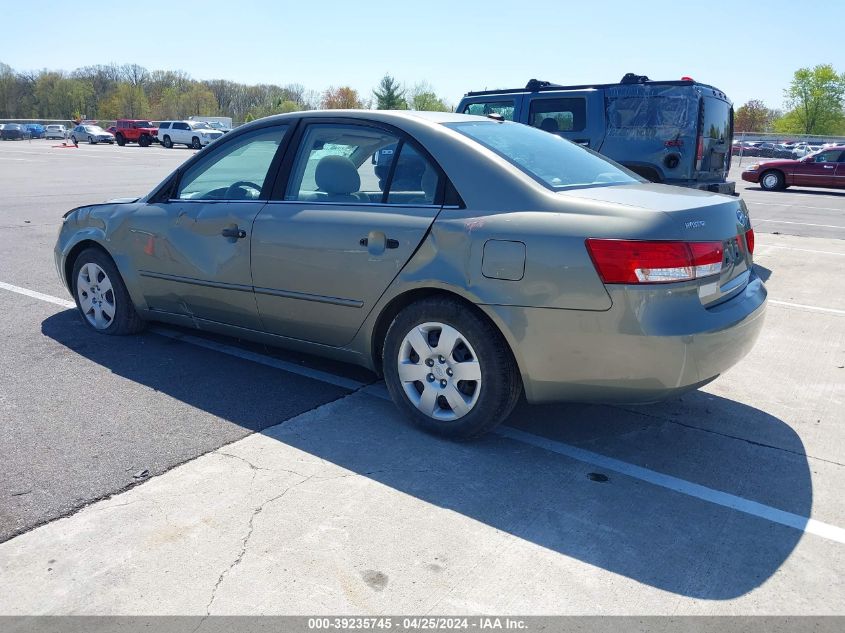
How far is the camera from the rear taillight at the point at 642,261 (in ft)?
10.1

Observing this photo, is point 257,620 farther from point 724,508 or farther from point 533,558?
point 724,508

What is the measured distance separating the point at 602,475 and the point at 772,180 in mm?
22474

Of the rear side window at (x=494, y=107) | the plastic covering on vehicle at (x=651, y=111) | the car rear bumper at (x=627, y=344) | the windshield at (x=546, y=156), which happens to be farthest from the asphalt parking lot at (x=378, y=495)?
the rear side window at (x=494, y=107)

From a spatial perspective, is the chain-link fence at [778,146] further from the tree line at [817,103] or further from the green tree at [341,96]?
the green tree at [341,96]

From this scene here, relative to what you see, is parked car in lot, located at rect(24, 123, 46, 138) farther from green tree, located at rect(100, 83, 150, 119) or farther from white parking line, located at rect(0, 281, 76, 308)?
white parking line, located at rect(0, 281, 76, 308)

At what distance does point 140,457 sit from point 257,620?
1.37 m

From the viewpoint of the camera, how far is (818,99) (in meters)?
90.7

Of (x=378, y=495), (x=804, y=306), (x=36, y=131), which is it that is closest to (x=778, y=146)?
(x=804, y=306)

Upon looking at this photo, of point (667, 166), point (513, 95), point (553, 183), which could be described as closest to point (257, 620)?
point (553, 183)

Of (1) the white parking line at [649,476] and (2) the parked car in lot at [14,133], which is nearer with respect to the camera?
(1) the white parking line at [649,476]

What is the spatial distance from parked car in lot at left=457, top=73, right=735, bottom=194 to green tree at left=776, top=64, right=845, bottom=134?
3760 inches

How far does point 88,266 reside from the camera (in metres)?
5.30

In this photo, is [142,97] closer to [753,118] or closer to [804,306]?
[753,118]

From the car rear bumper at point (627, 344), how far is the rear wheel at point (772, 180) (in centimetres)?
2180
